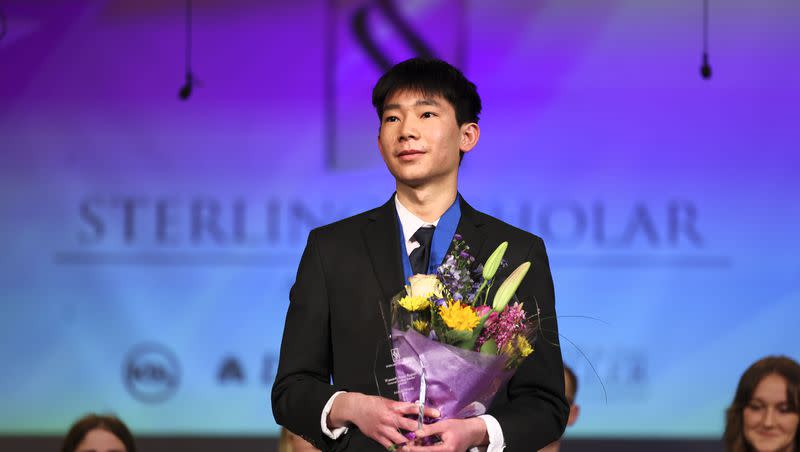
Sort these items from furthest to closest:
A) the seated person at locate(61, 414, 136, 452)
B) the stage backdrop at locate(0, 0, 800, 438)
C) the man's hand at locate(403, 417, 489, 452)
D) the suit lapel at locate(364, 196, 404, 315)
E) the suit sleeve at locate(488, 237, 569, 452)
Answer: the stage backdrop at locate(0, 0, 800, 438) → the seated person at locate(61, 414, 136, 452) → the suit lapel at locate(364, 196, 404, 315) → the suit sleeve at locate(488, 237, 569, 452) → the man's hand at locate(403, 417, 489, 452)

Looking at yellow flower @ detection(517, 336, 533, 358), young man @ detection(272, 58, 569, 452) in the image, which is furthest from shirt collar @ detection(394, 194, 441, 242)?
yellow flower @ detection(517, 336, 533, 358)

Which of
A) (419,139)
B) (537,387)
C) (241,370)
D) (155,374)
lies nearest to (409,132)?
(419,139)

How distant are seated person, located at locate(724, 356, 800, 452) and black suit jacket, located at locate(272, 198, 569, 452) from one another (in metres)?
1.94

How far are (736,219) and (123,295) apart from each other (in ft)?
8.35

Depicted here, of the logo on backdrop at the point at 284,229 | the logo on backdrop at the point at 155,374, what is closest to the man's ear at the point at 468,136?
the logo on backdrop at the point at 284,229

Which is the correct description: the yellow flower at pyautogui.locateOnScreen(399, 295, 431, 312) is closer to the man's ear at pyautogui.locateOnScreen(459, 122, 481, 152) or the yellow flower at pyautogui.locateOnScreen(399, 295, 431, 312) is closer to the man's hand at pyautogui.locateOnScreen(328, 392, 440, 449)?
the man's hand at pyautogui.locateOnScreen(328, 392, 440, 449)

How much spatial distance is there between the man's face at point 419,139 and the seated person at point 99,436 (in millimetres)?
1977

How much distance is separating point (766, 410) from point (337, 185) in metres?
1.98

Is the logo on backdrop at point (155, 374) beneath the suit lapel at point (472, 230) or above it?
beneath

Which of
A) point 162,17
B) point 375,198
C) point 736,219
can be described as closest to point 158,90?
point 162,17

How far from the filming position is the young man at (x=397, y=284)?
6.76 ft

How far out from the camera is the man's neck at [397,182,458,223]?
2.27 metres

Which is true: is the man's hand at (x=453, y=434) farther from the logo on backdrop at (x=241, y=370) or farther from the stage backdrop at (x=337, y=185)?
the logo on backdrop at (x=241, y=370)

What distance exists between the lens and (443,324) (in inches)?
75.4
